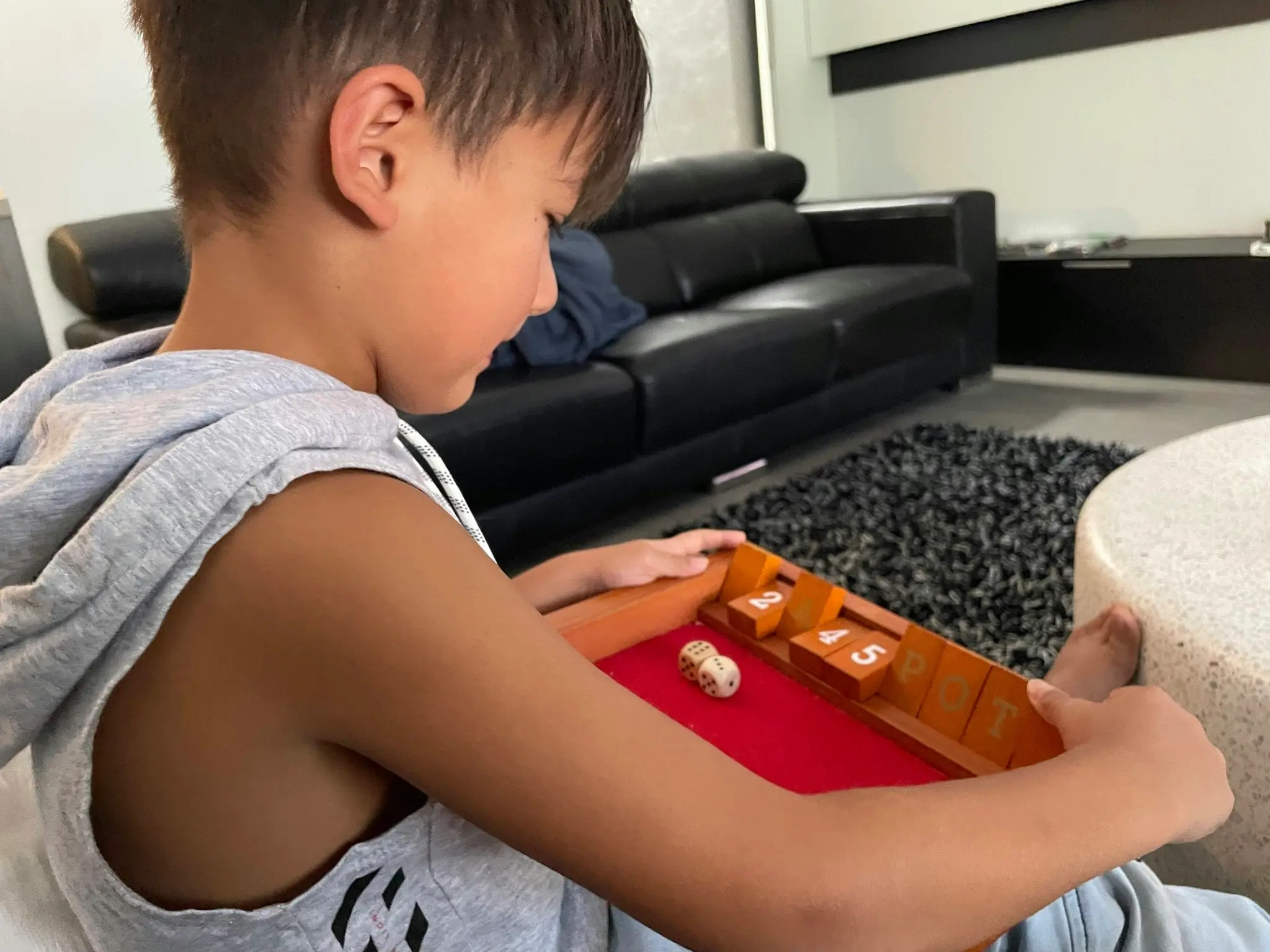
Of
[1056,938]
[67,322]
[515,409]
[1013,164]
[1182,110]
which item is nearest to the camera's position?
[1056,938]

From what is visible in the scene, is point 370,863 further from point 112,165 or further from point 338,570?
point 112,165

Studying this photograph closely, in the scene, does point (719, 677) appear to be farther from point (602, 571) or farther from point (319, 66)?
point (319, 66)

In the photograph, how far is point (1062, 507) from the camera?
6.45 ft

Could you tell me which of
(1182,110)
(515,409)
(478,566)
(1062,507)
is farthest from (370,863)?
(1182,110)

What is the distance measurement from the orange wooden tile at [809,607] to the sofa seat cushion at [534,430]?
0.99 meters

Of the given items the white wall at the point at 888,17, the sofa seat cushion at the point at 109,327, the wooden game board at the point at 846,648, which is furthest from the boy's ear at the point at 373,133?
the white wall at the point at 888,17

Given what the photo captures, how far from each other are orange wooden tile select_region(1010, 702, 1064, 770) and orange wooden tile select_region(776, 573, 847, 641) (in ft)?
0.71

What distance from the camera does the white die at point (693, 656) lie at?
2.69 ft

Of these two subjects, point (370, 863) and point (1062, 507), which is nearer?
point (370, 863)

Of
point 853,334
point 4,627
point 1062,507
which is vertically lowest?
point 1062,507

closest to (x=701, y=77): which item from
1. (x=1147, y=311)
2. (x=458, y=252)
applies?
(x=1147, y=311)

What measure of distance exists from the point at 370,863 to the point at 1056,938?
17.2 inches

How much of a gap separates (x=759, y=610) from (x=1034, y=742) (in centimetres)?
28

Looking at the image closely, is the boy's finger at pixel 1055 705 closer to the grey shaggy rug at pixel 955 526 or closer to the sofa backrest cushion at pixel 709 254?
the grey shaggy rug at pixel 955 526
